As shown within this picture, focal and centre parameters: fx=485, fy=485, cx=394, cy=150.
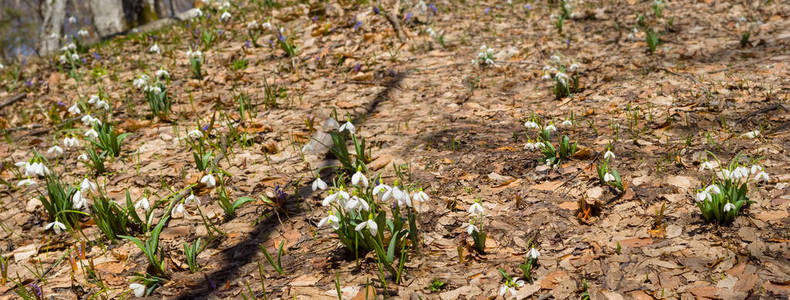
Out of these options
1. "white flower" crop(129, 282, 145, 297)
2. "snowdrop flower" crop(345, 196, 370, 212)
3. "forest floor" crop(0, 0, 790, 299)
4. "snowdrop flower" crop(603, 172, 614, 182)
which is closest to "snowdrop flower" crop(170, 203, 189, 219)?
"forest floor" crop(0, 0, 790, 299)

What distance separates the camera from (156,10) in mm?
8492

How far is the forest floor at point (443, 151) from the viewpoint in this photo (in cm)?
229

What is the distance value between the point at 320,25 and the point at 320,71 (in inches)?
48.6

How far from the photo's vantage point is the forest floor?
90.3 inches

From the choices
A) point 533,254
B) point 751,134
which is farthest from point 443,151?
point 751,134

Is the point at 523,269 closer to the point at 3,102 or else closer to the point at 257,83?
the point at 257,83

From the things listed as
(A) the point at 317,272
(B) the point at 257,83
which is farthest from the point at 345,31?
(A) the point at 317,272

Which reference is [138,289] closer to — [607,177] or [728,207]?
[607,177]

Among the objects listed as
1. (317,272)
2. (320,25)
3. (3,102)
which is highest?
(320,25)

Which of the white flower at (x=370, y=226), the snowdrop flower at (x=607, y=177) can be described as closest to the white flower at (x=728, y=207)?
the snowdrop flower at (x=607, y=177)

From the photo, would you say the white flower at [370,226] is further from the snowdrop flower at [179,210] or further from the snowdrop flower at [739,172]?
the snowdrop flower at [739,172]

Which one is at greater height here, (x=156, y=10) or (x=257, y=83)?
(x=156, y=10)

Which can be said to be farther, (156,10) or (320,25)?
(156,10)

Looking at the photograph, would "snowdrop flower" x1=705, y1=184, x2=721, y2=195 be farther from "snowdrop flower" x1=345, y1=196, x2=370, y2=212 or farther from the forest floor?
"snowdrop flower" x1=345, y1=196, x2=370, y2=212
